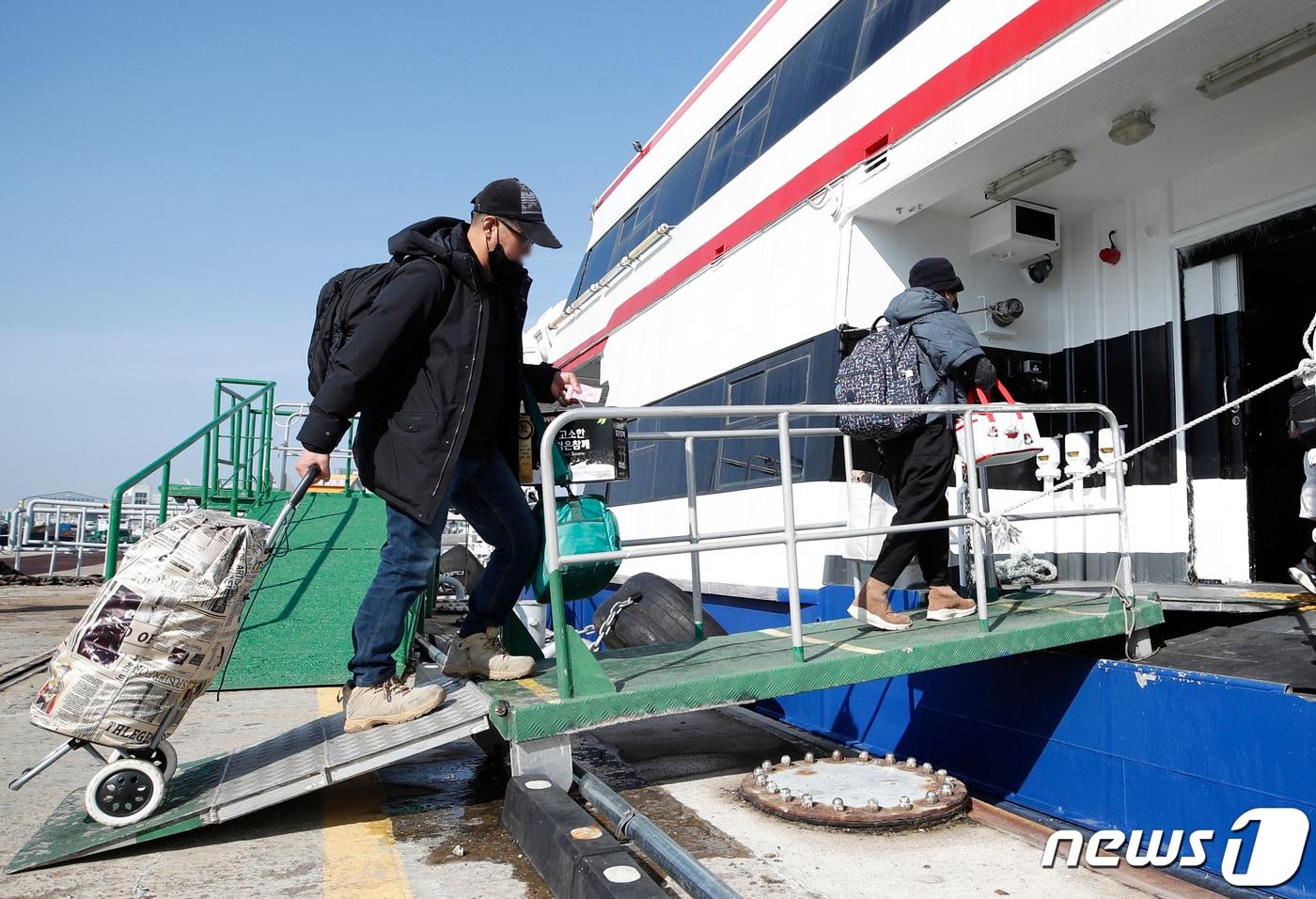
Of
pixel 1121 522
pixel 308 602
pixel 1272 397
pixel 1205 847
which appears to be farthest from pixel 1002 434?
pixel 308 602

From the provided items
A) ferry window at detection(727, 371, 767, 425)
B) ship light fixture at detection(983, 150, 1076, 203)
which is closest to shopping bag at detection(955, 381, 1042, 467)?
ship light fixture at detection(983, 150, 1076, 203)

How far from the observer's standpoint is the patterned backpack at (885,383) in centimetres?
394

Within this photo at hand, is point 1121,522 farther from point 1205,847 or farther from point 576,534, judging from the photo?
point 576,534

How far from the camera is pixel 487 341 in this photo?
126 inches

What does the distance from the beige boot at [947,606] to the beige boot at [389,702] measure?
2.15 meters

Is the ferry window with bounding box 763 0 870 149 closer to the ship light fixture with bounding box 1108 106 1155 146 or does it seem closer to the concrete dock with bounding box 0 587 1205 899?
the ship light fixture with bounding box 1108 106 1155 146

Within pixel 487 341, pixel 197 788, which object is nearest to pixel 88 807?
pixel 197 788

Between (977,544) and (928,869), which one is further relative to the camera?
(977,544)

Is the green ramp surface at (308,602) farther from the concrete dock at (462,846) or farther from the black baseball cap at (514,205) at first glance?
the black baseball cap at (514,205)

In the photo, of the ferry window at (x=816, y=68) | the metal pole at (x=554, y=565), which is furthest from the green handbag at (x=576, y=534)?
the ferry window at (x=816, y=68)

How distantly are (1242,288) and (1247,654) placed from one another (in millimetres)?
2437

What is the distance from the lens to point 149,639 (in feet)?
8.77

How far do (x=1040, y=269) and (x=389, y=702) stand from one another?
14.9 feet

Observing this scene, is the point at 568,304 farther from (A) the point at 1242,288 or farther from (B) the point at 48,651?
(A) the point at 1242,288
